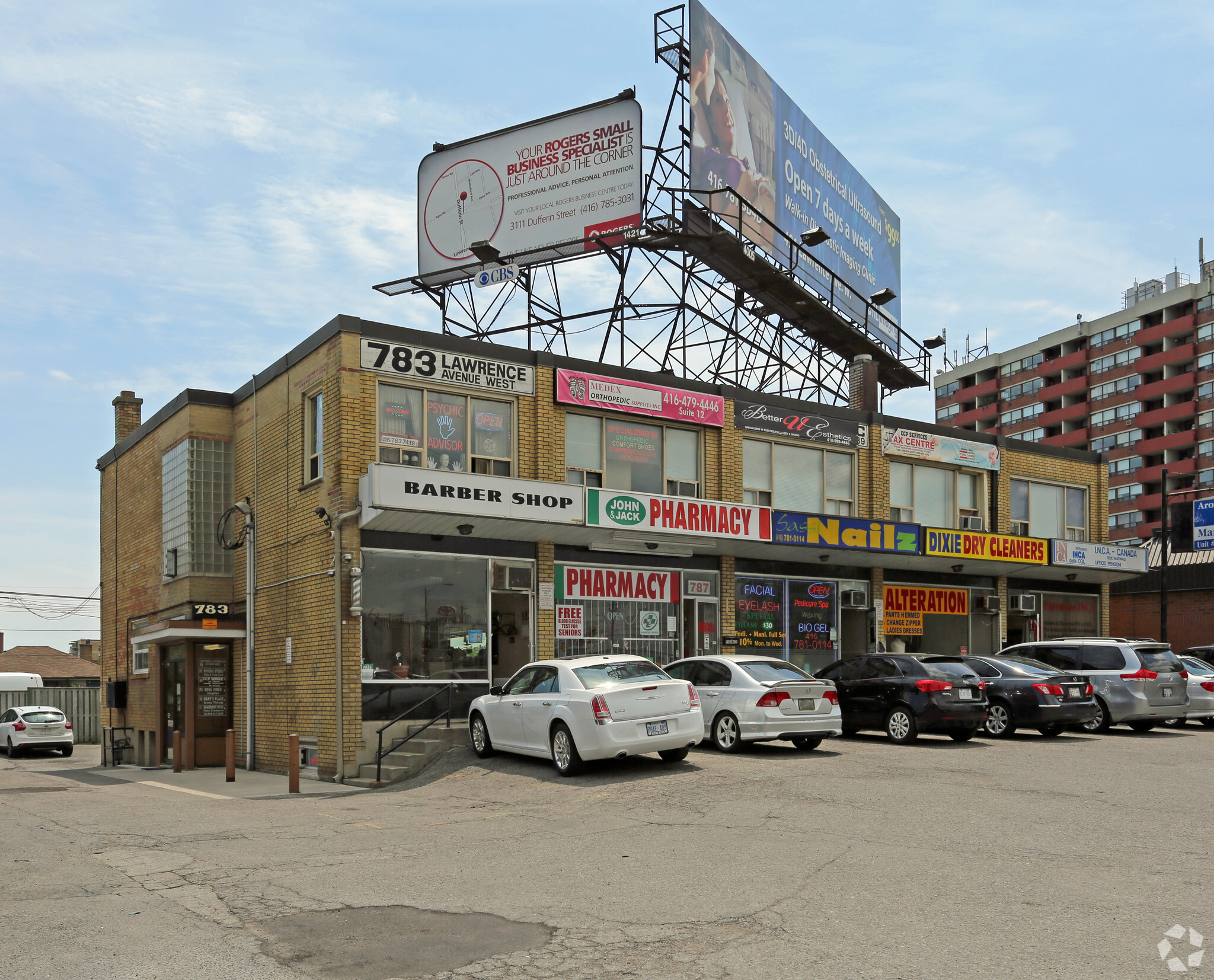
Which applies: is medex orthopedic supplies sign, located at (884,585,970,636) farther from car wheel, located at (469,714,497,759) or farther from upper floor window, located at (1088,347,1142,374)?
upper floor window, located at (1088,347,1142,374)

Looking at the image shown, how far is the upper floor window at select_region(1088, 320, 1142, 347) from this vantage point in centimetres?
9600

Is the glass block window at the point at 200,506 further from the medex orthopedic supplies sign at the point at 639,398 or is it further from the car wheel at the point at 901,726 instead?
the car wheel at the point at 901,726

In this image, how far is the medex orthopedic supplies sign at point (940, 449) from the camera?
2783cm

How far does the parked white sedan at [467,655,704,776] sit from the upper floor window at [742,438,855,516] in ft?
31.9

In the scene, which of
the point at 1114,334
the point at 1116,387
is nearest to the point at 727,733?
the point at 1116,387

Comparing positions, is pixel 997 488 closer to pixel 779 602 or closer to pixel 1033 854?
pixel 779 602

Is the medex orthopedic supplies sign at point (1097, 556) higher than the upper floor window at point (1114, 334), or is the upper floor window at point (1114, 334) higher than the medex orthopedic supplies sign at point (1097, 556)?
the upper floor window at point (1114, 334)

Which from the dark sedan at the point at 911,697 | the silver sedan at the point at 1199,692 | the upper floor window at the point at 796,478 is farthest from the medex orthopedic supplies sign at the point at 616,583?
the silver sedan at the point at 1199,692

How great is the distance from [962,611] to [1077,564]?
3.44 m

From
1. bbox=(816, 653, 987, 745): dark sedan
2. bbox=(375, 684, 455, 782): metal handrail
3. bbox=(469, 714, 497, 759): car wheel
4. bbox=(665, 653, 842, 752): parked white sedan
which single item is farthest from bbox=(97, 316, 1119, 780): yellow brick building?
bbox=(816, 653, 987, 745): dark sedan

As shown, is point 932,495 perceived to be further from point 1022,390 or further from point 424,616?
point 1022,390

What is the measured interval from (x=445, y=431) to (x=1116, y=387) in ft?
297

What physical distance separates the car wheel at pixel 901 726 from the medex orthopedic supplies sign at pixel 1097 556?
1224 cm

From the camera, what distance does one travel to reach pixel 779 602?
83.4 ft
